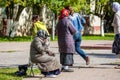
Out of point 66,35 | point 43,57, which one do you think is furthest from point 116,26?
point 43,57

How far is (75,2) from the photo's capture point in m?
40.3

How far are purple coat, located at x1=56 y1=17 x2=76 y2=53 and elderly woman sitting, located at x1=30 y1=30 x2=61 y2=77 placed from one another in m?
1.17

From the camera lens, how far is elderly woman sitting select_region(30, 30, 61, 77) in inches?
453

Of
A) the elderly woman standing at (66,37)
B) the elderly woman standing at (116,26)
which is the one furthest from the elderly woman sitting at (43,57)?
the elderly woman standing at (116,26)

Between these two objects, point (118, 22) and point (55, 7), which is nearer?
point (118, 22)

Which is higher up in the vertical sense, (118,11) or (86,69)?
(118,11)

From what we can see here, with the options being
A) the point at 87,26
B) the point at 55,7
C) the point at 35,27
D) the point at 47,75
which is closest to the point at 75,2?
the point at 55,7

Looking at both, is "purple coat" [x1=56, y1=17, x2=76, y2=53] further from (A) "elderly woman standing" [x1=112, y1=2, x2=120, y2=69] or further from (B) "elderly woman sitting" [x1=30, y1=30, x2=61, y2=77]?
(A) "elderly woman standing" [x1=112, y1=2, x2=120, y2=69]

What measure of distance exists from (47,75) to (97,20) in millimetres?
45808

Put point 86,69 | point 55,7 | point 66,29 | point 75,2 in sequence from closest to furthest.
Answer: point 66,29
point 86,69
point 55,7
point 75,2

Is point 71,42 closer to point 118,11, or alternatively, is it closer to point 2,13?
point 118,11

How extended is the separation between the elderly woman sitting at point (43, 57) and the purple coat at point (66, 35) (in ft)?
3.84

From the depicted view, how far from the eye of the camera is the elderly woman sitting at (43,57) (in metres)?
11.5

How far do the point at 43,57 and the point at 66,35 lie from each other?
1.50m
